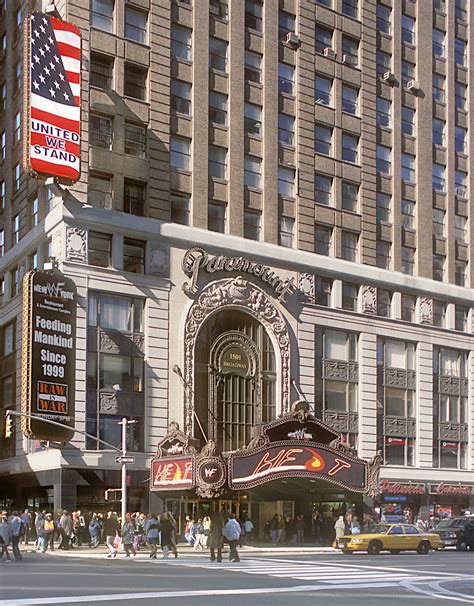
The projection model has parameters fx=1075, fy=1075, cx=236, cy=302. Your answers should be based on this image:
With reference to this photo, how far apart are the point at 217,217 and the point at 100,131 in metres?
9.35

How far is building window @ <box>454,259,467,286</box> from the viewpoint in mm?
80188

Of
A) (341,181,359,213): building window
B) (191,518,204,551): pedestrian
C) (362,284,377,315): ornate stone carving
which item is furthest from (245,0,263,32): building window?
(191,518,204,551): pedestrian

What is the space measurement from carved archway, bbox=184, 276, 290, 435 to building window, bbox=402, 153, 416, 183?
693 inches

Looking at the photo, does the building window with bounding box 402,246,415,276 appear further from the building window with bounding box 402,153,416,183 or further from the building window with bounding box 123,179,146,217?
the building window with bounding box 123,179,146,217

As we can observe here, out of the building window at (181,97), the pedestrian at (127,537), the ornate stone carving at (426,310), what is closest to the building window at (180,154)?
the building window at (181,97)

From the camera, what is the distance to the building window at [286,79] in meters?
69.9

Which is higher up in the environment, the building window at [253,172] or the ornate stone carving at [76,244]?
the building window at [253,172]

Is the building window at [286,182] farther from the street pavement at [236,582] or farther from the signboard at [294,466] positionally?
the street pavement at [236,582]

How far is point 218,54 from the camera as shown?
6681 centimetres

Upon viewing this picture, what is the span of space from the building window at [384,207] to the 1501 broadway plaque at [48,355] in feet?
87.8

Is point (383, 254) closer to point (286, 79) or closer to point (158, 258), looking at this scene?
point (286, 79)

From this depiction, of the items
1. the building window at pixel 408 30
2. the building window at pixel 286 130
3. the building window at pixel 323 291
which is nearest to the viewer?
the building window at pixel 323 291

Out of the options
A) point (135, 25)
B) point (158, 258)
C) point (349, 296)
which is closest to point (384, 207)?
point (349, 296)

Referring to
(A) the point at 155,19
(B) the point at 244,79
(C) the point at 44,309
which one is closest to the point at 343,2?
(B) the point at 244,79
